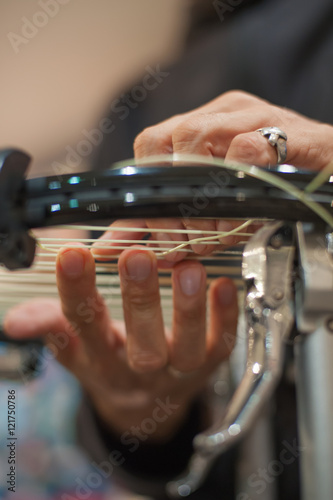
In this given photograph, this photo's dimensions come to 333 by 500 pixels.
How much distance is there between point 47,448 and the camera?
918mm

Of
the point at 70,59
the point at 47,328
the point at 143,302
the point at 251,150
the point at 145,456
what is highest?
the point at 70,59

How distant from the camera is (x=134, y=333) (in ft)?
1.31

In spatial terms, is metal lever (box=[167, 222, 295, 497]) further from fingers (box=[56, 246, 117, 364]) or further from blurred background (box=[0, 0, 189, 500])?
blurred background (box=[0, 0, 189, 500])

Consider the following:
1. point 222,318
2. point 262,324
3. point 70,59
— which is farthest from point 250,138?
point 70,59

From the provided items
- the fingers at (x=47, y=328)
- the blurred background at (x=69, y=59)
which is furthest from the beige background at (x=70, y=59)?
the fingers at (x=47, y=328)

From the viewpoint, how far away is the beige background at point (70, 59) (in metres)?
1.23

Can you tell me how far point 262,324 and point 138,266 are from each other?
119 millimetres

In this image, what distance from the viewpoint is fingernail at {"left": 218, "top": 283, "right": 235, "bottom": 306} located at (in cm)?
43

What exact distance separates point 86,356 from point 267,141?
0.34 meters

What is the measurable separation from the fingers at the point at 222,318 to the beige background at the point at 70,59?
2.81 ft

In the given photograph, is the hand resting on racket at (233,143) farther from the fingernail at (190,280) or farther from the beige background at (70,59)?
the beige background at (70,59)

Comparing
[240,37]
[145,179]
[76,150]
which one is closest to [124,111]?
[240,37]

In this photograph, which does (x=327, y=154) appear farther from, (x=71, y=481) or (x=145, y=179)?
(x=71, y=481)

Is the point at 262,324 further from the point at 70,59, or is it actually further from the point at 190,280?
the point at 70,59
